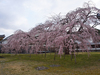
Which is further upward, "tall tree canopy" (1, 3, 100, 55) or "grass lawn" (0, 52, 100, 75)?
"tall tree canopy" (1, 3, 100, 55)

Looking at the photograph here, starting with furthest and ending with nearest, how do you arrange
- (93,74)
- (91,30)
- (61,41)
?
(91,30)
(61,41)
(93,74)

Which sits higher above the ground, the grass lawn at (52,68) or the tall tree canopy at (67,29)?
the tall tree canopy at (67,29)

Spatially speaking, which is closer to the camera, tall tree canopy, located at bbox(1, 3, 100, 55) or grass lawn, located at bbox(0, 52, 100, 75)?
grass lawn, located at bbox(0, 52, 100, 75)

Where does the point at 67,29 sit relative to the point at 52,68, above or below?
above

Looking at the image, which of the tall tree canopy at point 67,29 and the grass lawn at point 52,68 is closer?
the grass lawn at point 52,68

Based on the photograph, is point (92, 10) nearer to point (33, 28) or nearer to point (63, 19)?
point (63, 19)

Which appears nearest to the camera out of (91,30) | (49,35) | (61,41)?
(61,41)

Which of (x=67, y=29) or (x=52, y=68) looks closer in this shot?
(x=52, y=68)

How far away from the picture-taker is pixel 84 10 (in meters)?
11.0

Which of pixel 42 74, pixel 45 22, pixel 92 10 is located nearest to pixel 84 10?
pixel 92 10

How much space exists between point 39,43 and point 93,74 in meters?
7.84

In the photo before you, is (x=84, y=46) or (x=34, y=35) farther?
(x=34, y=35)

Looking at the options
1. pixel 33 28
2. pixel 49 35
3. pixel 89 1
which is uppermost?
pixel 89 1

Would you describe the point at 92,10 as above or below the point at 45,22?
above
